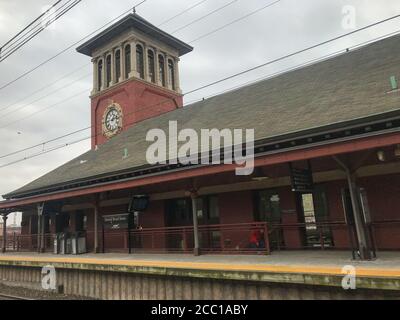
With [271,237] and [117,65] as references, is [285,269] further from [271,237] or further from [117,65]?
[117,65]

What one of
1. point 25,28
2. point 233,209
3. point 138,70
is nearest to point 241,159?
point 233,209

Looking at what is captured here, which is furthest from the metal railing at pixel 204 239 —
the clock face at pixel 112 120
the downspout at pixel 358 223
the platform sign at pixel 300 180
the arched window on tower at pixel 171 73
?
the arched window on tower at pixel 171 73

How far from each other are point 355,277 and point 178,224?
10.2 metres

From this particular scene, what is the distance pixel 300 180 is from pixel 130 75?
20380mm

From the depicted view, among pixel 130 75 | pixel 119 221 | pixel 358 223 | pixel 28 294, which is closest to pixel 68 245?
pixel 119 221

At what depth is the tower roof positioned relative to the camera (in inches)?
1115

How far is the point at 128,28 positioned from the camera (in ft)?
94.5

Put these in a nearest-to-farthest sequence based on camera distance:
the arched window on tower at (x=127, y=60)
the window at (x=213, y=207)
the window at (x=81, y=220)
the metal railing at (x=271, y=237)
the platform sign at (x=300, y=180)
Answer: the platform sign at (x=300, y=180), the metal railing at (x=271, y=237), the window at (x=213, y=207), the window at (x=81, y=220), the arched window on tower at (x=127, y=60)

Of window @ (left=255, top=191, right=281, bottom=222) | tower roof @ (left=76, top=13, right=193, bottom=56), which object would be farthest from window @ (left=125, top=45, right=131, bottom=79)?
window @ (left=255, top=191, right=281, bottom=222)

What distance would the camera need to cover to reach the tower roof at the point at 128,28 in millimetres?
28328

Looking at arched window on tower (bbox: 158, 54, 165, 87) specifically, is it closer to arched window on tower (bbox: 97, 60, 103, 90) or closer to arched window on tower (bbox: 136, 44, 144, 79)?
arched window on tower (bbox: 136, 44, 144, 79)

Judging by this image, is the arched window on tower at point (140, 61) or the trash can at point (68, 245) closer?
the trash can at point (68, 245)

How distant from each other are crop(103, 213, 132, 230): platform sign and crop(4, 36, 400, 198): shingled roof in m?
2.26

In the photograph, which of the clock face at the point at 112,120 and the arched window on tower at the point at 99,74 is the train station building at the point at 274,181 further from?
the arched window on tower at the point at 99,74
